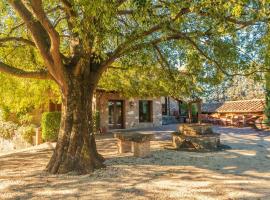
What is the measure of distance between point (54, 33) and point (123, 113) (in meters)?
16.8

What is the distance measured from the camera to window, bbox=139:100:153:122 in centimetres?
2580

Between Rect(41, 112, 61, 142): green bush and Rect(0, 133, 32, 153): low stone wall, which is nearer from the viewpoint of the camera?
Rect(41, 112, 61, 142): green bush

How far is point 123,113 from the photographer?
2378cm

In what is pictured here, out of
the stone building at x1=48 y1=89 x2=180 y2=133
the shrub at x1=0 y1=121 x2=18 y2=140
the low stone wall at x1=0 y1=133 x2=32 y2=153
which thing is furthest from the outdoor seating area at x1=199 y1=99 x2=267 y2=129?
the shrub at x1=0 y1=121 x2=18 y2=140

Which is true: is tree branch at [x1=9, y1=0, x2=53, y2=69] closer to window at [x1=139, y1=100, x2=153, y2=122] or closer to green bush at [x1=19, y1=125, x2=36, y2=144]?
green bush at [x1=19, y1=125, x2=36, y2=144]

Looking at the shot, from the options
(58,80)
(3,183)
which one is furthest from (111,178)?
(58,80)

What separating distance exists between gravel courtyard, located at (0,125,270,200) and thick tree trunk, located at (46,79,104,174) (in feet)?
1.41

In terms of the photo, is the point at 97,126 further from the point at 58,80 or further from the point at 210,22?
the point at 210,22

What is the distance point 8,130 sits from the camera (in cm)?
2158

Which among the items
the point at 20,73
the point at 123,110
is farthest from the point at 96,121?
the point at 20,73

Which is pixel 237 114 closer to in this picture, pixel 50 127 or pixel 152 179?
pixel 50 127

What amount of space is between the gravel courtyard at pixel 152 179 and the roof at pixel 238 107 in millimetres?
16496

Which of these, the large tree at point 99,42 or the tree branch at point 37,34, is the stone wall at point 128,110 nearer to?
the large tree at point 99,42

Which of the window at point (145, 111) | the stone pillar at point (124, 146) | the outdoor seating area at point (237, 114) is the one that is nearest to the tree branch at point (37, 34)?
the stone pillar at point (124, 146)
